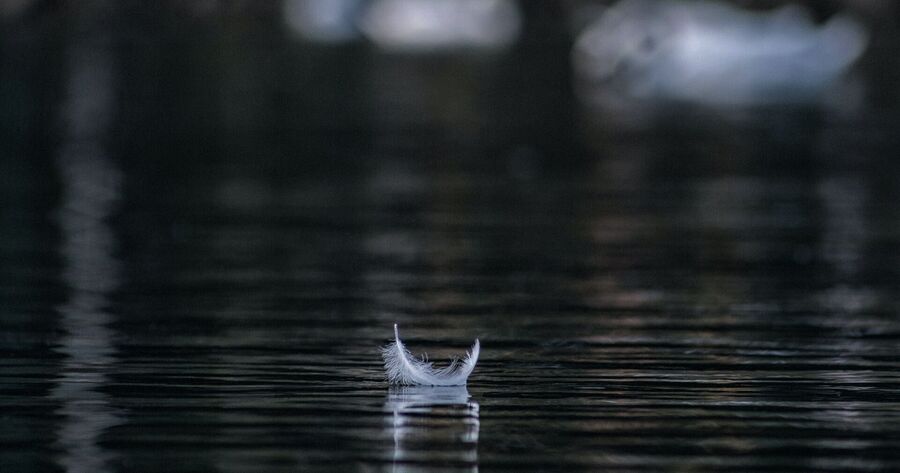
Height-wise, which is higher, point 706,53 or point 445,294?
point 706,53

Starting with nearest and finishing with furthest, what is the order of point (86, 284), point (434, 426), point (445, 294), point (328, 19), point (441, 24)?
point (434, 426), point (445, 294), point (86, 284), point (328, 19), point (441, 24)

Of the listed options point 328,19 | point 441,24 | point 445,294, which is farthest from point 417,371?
point 441,24

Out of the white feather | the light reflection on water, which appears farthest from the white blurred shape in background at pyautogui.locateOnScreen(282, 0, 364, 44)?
the white feather

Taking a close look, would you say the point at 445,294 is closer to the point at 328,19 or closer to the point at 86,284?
the point at 86,284

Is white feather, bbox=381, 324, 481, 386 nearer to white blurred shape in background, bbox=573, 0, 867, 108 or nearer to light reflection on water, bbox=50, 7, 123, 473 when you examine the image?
light reflection on water, bbox=50, 7, 123, 473

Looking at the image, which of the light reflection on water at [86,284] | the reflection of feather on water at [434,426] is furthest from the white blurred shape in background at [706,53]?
the reflection of feather on water at [434,426]

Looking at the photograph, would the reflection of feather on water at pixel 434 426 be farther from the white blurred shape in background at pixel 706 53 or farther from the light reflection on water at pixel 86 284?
the white blurred shape in background at pixel 706 53
